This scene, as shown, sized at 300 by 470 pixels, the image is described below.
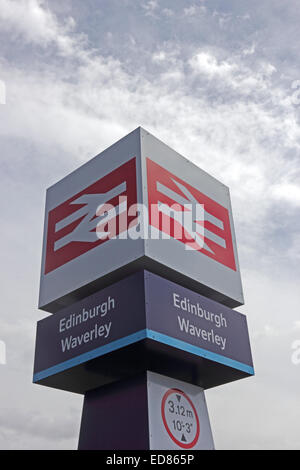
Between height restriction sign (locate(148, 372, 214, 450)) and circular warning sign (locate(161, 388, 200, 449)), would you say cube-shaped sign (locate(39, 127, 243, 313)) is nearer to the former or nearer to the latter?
height restriction sign (locate(148, 372, 214, 450))

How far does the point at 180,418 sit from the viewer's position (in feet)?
31.9

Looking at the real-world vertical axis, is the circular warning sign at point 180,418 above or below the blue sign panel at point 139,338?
below

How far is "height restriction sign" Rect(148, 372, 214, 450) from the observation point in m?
9.18

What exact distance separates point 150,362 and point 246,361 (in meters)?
2.30

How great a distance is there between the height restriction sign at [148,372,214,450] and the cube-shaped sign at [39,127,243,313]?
209 cm

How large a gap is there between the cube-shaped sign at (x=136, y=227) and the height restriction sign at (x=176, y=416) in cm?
209

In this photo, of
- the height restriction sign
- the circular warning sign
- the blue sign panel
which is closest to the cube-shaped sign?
the blue sign panel

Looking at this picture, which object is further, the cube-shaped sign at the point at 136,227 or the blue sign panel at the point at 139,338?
the cube-shaped sign at the point at 136,227

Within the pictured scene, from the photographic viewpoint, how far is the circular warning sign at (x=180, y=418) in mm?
9414

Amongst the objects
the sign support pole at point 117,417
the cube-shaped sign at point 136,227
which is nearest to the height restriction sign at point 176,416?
the sign support pole at point 117,417

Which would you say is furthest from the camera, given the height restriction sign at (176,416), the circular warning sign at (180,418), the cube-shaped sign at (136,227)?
the cube-shaped sign at (136,227)

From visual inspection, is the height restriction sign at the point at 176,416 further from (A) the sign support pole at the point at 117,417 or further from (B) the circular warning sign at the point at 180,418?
(A) the sign support pole at the point at 117,417

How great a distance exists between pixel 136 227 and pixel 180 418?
371 cm
